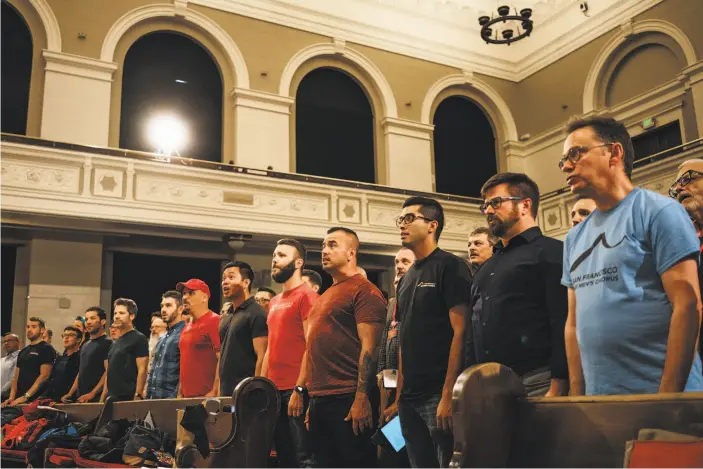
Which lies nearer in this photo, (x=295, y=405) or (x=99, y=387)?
(x=295, y=405)

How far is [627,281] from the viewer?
1879mm

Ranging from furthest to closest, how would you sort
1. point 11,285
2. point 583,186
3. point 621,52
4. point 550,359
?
point 621,52, point 11,285, point 550,359, point 583,186

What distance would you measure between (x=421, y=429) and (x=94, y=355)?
4425mm

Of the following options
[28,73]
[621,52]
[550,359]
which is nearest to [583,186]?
[550,359]

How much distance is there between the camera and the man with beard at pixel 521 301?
2312 mm

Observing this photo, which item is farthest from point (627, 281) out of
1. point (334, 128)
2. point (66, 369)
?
point (334, 128)

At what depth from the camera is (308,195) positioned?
10.5 metres

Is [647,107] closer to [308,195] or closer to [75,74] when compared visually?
[308,195]

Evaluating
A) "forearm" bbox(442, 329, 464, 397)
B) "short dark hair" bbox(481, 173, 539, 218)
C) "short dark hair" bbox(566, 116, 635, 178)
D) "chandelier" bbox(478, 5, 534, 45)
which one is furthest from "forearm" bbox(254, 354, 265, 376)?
"chandelier" bbox(478, 5, 534, 45)

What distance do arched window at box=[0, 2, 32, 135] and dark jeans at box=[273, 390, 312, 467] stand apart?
7.46 m

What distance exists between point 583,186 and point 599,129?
19cm

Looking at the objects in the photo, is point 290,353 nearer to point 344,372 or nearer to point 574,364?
point 344,372

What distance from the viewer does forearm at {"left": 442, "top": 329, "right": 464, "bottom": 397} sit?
2558 millimetres

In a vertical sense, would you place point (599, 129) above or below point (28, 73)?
below
